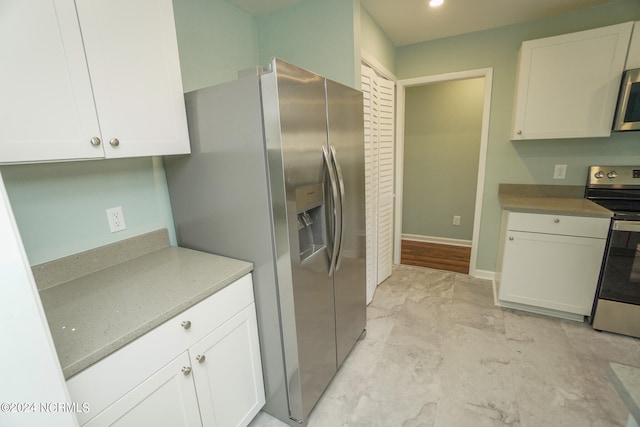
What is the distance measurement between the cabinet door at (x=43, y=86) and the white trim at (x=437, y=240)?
158 inches

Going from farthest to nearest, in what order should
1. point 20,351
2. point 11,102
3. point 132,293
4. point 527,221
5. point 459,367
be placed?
point 527,221
point 459,367
point 132,293
point 11,102
point 20,351

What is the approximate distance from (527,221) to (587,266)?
49 cm

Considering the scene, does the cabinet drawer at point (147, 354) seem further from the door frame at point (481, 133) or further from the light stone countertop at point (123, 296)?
the door frame at point (481, 133)

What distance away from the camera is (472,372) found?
1.79m

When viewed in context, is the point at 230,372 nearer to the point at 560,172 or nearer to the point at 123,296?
the point at 123,296

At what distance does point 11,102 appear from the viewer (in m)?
0.83

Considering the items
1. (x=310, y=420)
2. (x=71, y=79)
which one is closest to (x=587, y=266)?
(x=310, y=420)

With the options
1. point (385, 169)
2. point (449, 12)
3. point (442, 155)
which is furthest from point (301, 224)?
point (442, 155)

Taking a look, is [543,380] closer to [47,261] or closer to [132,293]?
[132,293]

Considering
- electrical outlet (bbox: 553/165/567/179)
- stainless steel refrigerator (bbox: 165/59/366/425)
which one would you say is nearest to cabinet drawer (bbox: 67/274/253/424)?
stainless steel refrigerator (bbox: 165/59/366/425)

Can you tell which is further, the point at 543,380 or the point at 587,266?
the point at 587,266

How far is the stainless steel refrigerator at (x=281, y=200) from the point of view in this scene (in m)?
1.17

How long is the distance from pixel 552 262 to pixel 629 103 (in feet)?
3.99

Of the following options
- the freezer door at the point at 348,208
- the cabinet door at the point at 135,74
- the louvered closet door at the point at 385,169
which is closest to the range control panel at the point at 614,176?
the louvered closet door at the point at 385,169
